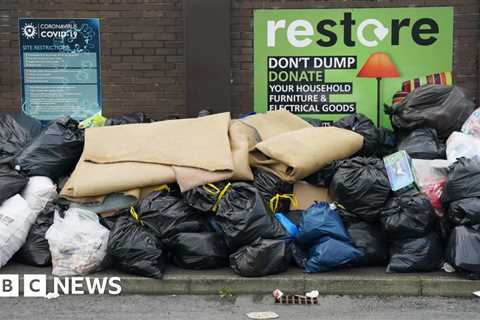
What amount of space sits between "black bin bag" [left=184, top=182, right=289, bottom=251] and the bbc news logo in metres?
0.90

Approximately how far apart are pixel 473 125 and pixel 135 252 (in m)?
3.30

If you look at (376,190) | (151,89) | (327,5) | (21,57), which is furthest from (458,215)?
(21,57)

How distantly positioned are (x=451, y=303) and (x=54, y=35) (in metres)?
5.25

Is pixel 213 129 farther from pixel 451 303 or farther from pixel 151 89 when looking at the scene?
pixel 451 303

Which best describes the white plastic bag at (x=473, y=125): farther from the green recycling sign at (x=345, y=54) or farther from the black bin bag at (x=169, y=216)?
the black bin bag at (x=169, y=216)

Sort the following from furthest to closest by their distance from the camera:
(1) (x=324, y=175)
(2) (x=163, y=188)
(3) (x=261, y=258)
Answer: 1. (1) (x=324, y=175)
2. (2) (x=163, y=188)
3. (3) (x=261, y=258)

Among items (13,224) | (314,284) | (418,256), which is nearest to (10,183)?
(13,224)

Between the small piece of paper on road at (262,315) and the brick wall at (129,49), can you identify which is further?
the brick wall at (129,49)

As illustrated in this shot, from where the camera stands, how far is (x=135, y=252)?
481cm

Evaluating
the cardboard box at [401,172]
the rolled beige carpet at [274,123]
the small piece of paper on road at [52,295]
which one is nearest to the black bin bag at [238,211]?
the cardboard box at [401,172]

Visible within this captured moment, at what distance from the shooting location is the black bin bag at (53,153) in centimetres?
559

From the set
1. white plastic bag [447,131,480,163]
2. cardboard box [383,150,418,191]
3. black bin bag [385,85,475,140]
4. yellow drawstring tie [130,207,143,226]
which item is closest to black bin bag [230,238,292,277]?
yellow drawstring tie [130,207,143,226]

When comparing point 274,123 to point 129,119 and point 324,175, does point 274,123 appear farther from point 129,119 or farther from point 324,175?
point 129,119

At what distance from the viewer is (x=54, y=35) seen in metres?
7.29
